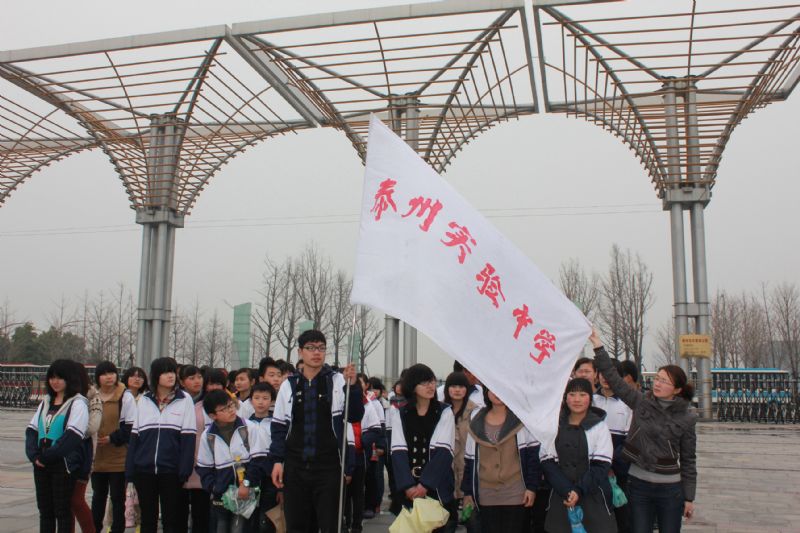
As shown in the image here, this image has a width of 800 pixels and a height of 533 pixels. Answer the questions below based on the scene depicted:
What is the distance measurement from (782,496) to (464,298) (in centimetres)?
711

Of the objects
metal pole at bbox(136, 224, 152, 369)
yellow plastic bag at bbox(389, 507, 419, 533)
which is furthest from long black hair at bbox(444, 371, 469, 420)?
metal pole at bbox(136, 224, 152, 369)

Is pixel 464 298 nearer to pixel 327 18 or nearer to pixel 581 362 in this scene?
pixel 581 362

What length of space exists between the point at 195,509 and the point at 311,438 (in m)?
1.66

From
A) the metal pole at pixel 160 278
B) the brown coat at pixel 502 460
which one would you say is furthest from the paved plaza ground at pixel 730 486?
the metal pole at pixel 160 278

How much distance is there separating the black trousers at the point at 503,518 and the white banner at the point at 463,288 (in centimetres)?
90

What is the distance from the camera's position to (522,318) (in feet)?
13.7

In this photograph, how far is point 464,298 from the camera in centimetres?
409

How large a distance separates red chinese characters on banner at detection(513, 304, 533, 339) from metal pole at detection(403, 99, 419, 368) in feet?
36.5

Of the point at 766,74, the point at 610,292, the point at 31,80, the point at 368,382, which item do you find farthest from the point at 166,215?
the point at 610,292

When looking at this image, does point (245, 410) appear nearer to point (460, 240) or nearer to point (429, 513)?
point (429, 513)

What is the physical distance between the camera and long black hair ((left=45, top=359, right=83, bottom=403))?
17.6 ft

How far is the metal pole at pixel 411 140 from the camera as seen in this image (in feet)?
50.0

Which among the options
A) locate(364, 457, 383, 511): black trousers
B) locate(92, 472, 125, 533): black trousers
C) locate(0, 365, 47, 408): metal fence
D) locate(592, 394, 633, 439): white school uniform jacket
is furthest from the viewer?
locate(0, 365, 47, 408): metal fence

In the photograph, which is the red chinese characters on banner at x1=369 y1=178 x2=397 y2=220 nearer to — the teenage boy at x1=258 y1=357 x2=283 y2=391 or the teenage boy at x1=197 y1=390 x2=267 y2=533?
the teenage boy at x1=197 y1=390 x2=267 y2=533
